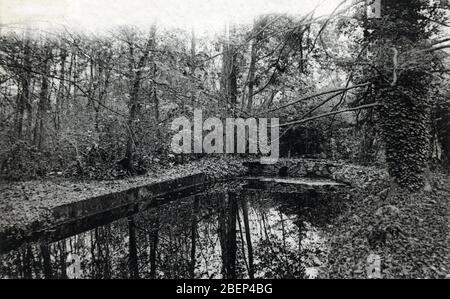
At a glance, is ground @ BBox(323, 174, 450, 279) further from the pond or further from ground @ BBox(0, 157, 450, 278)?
the pond

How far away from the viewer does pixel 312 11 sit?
7.38 m

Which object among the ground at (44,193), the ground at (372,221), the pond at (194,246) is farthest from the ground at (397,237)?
the ground at (44,193)

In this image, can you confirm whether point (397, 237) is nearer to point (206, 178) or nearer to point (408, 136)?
point (408, 136)

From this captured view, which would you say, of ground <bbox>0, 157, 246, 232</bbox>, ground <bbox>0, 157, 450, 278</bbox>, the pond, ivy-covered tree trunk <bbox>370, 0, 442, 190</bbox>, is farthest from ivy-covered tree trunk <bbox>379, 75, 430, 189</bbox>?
ground <bbox>0, 157, 246, 232</bbox>

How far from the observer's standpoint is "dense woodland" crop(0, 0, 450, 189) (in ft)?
22.6

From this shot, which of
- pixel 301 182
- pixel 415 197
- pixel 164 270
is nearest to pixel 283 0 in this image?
pixel 415 197

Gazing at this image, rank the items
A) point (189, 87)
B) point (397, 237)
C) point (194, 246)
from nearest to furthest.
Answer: point (397, 237) < point (194, 246) < point (189, 87)

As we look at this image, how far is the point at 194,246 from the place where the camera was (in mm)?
7109

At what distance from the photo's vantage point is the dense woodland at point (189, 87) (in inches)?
271

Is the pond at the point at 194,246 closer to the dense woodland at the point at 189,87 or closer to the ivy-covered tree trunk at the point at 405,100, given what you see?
the dense woodland at the point at 189,87

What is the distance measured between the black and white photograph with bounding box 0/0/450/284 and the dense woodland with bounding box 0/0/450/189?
5cm

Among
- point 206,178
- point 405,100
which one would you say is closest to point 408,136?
point 405,100

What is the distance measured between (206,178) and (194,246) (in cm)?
754

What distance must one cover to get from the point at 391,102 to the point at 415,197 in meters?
2.11
